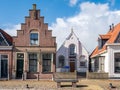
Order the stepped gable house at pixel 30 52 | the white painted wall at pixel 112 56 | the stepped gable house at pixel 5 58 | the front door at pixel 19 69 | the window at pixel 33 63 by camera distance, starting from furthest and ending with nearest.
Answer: the front door at pixel 19 69, the window at pixel 33 63, the white painted wall at pixel 112 56, the stepped gable house at pixel 30 52, the stepped gable house at pixel 5 58

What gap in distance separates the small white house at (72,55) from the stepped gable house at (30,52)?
18.3m

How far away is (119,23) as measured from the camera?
44.4 meters

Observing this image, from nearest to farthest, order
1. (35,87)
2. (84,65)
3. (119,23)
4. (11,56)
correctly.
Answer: (35,87), (11,56), (119,23), (84,65)

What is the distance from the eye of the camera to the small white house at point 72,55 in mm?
56656

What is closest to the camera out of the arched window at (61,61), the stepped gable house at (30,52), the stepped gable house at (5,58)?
the stepped gable house at (5,58)

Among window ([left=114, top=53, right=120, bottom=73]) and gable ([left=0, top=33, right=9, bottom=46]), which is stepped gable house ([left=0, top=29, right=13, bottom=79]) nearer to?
gable ([left=0, top=33, right=9, bottom=46])

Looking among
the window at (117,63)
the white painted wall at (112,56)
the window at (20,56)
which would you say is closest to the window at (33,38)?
the window at (20,56)

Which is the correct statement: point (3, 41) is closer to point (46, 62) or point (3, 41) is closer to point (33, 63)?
point (33, 63)

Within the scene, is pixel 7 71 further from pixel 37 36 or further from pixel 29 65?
pixel 37 36

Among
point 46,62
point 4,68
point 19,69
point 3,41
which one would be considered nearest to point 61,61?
point 46,62

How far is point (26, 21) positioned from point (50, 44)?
13.3 feet

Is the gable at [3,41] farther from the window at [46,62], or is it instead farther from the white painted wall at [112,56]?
the white painted wall at [112,56]

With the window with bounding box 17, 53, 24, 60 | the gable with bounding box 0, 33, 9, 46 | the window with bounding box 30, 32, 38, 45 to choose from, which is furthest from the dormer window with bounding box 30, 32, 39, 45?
the gable with bounding box 0, 33, 9, 46

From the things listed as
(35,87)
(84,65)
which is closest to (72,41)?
(84,65)
